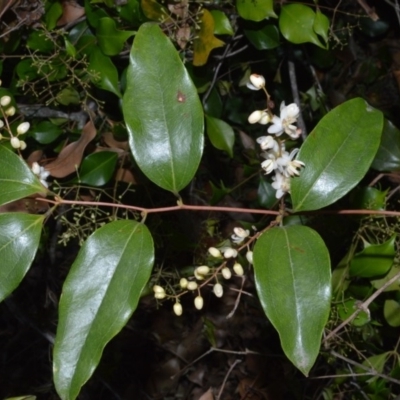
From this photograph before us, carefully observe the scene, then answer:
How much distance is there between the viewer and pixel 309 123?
220 cm

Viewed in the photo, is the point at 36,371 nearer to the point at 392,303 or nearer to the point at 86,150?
the point at 86,150

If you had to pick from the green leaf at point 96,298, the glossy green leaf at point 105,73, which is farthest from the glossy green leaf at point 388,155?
the green leaf at point 96,298

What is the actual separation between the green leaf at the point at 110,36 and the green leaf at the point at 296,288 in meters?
0.76

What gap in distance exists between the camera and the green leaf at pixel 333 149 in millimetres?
1152

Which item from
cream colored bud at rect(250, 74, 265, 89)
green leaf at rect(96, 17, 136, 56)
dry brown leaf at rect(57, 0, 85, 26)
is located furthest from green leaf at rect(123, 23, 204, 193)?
dry brown leaf at rect(57, 0, 85, 26)

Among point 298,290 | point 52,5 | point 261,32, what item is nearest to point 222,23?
point 261,32

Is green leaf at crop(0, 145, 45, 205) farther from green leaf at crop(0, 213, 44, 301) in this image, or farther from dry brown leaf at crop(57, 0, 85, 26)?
dry brown leaf at crop(57, 0, 85, 26)

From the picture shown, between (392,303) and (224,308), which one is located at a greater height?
(392,303)

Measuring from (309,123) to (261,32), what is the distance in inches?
19.1

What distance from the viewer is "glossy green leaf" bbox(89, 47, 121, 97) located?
165 cm

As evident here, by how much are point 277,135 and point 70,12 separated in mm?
898

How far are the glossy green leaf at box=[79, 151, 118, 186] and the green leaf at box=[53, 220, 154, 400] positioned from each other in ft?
2.01

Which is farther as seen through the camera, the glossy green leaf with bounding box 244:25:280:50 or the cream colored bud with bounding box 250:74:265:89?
the glossy green leaf with bounding box 244:25:280:50

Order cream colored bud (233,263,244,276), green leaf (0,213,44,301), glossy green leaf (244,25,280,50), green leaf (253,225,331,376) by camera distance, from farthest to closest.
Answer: glossy green leaf (244,25,280,50)
cream colored bud (233,263,244,276)
green leaf (0,213,44,301)
green leaf (253,225,331,376)
